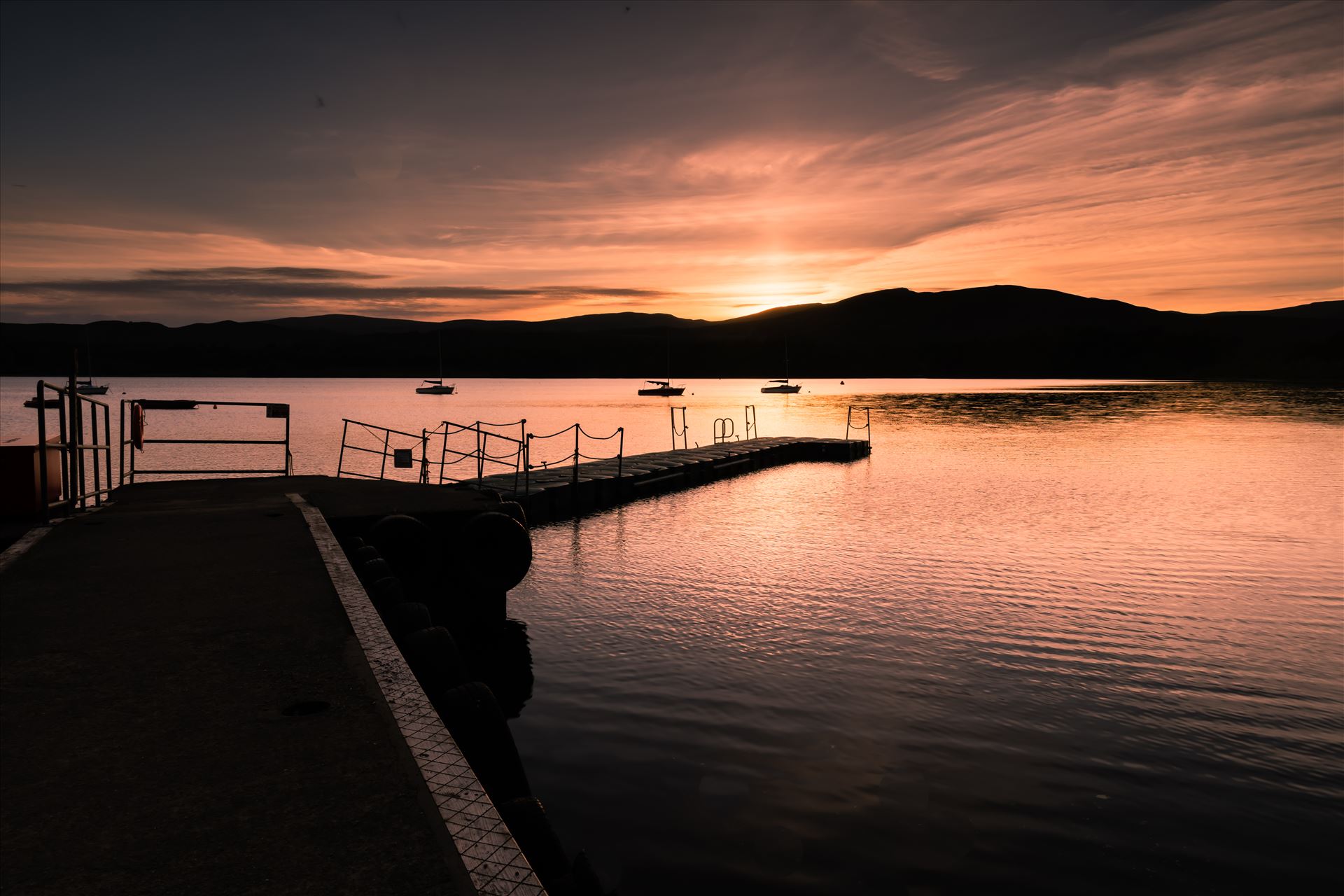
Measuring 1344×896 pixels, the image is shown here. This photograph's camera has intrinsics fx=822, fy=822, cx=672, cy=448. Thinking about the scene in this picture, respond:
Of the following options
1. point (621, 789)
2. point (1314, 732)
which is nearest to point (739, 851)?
point (621, 789)

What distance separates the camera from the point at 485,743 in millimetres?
6355

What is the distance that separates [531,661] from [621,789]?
4.45 m

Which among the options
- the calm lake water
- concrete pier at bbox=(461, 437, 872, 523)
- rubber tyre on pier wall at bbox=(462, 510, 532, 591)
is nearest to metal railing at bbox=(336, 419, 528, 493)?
concrete pier at bbox=(461, 437, 872, 523)

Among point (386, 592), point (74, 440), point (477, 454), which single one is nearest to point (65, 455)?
point (74, 440)

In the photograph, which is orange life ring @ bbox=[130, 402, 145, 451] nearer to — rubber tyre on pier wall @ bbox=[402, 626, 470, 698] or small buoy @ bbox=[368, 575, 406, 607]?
small buoy @ bbox=[368, 575, 406, 607]

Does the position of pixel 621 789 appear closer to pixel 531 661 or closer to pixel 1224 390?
pixel 531 661

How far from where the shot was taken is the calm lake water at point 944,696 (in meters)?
7.02

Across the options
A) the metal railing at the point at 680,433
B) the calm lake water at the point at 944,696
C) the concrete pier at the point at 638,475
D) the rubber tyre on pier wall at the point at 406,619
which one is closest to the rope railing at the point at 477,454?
the concrete pier at the point at 638,475

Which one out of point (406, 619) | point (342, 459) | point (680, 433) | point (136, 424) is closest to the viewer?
point (406, 619)

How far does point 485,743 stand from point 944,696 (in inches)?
252

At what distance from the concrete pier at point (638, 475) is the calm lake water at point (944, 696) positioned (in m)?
1.27

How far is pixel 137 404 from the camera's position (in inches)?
587

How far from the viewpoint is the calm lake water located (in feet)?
23.0

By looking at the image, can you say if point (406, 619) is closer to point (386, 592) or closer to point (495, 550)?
point (386, 592)
